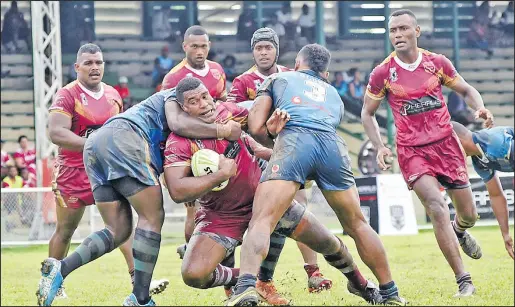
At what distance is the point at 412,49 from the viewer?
9461 mm

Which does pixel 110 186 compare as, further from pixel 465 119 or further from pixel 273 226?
pixel 465 119

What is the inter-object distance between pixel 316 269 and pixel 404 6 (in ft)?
71.1

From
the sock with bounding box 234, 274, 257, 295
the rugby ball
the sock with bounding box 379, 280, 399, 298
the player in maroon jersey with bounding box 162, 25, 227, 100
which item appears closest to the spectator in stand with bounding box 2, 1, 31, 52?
the player in maroon jersey with bounding box 162, 25, 227, 100

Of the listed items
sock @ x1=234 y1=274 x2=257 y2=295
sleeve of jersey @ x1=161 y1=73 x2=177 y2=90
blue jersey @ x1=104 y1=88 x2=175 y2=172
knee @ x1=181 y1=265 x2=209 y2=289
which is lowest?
knee @ x1=181 y1=265 x2=209 y2=289

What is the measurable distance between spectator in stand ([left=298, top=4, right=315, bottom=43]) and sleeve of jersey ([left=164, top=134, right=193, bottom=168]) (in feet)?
62.8

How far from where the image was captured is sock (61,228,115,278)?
7.50m

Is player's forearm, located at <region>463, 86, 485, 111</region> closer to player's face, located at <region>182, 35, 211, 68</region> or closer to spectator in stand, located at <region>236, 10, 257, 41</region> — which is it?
player's face, located at <region>182, 35, 211, 68</region>

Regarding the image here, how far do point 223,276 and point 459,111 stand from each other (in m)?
17.3

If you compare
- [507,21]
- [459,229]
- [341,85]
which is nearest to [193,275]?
[459,229]

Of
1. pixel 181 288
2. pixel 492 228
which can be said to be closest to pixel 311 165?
pixel 181 288

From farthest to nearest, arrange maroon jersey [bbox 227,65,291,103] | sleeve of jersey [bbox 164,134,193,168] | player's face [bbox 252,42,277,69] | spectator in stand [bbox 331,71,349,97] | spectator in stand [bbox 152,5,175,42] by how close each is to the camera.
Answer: spectator in stand [bbox 152,5,175,42], spectator in stand [bbox 331,71,349,97], maroon jersey [bbox 227,65,291,103], player's face [bbox 252,42,277,69], sleeve of jersey [bbox 164,134,193,168]

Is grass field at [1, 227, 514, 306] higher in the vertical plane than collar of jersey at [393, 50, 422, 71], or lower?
lower

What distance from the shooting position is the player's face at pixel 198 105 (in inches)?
298

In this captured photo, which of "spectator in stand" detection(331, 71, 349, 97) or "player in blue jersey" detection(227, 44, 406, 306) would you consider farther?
"spectator in stand" detection(331, 71, 349, 97)
